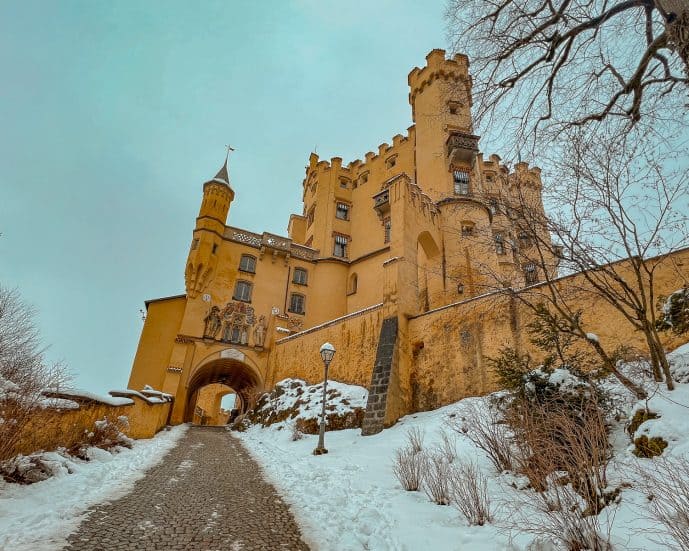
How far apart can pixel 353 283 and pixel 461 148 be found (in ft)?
36.9

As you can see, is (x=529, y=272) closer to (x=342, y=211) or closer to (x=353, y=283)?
(x=353, y=283)

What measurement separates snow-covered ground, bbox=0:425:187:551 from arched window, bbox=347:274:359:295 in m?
19.4

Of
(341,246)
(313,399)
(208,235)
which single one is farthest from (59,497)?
(341,246)

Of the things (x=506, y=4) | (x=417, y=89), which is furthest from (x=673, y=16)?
(x=417, y=89)

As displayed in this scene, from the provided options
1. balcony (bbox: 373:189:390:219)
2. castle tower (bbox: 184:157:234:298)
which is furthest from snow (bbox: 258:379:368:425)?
balcony (bbox: 373:189:390:219)

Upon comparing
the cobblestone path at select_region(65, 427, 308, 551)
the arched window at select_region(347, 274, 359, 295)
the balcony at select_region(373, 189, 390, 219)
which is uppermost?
the balcony at select_region(373, 189, 390, 219)

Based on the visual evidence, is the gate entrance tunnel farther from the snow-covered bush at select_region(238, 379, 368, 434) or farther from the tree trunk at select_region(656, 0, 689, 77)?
the tree trunk at select_region(656, 0, 689, 77)

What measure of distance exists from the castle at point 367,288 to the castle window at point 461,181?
84mm

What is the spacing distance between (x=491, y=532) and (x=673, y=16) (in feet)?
21.9

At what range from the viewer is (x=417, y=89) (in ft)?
92.8

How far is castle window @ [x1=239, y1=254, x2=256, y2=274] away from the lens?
1005 inches

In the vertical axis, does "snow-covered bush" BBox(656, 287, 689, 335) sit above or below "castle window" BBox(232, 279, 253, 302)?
below

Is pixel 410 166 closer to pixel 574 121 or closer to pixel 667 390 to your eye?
pixel 574 121

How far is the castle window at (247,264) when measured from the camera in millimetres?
25527
